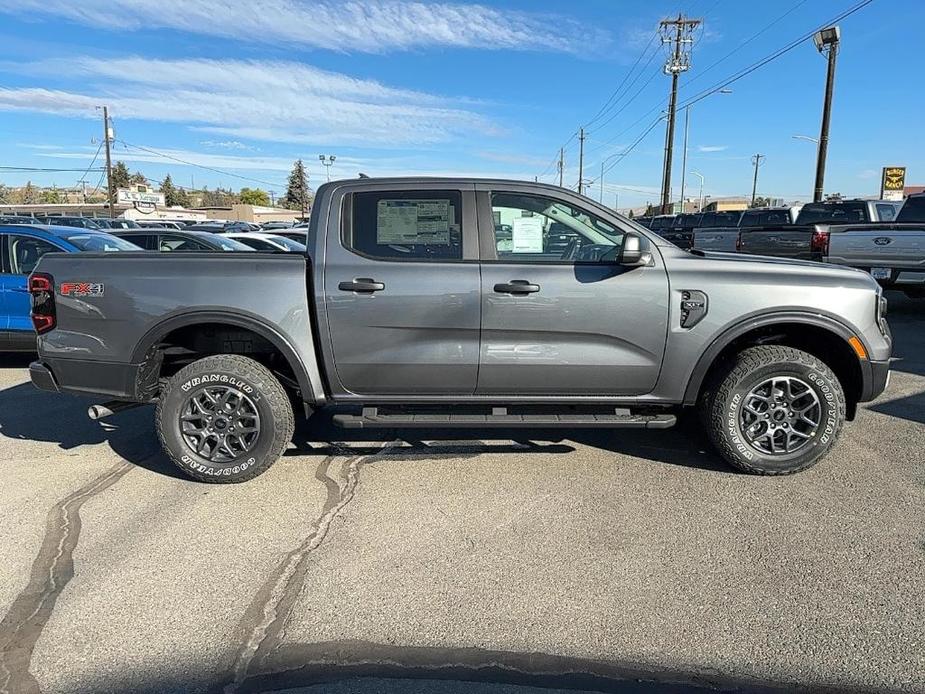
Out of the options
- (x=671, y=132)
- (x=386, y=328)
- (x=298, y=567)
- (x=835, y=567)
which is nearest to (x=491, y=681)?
(x=298, y=567)

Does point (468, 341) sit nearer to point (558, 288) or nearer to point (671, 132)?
point (558, 288)

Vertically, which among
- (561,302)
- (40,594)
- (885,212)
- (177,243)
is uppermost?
(885,212)

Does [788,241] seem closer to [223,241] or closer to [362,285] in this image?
[362,285]

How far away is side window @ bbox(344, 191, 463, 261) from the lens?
405cm

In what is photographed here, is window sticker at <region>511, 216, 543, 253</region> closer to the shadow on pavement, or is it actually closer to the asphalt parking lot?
the asphalt parking lot

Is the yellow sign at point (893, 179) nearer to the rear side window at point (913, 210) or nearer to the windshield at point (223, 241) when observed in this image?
the rear side window at point (913, 210)

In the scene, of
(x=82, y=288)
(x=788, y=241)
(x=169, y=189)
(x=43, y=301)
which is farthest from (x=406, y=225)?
(x=169, y=189)

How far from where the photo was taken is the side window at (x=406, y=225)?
4.05 meters

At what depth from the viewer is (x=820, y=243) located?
10391mm

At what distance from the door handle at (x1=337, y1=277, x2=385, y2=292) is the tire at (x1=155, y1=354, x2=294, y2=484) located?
81cm

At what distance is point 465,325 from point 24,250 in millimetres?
5825

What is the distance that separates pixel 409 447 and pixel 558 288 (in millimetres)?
1733

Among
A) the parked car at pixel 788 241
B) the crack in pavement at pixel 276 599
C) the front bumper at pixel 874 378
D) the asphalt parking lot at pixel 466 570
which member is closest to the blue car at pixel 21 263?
the asphalt parking lot at pixel 466 570

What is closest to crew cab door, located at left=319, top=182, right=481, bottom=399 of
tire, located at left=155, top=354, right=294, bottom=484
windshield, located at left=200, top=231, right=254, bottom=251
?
tire, located at left=155, top=354, right=294, bottom=484
